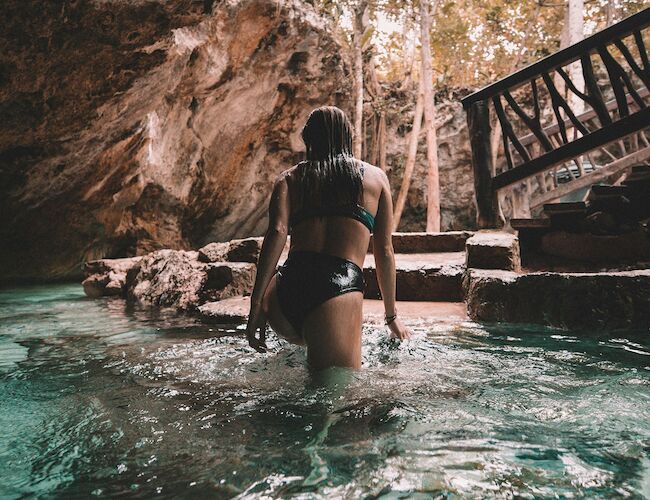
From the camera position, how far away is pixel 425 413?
6.80 ft

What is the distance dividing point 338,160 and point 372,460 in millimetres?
1567

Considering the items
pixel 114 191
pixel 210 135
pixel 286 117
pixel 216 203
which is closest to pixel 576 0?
pixel 286 117

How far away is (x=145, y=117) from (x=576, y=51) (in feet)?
23.7

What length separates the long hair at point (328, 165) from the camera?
8.29ft

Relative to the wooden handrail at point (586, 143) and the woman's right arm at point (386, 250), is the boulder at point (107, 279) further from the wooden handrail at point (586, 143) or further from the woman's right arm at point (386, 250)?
the wooden handrail at point (586, 143)

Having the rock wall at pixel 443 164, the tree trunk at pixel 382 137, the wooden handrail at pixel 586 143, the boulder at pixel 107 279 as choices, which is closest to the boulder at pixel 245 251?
the boulder at pixel 107 279

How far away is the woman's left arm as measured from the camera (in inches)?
101

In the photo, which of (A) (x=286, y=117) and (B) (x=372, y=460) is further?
(A) (x=286, y=117)

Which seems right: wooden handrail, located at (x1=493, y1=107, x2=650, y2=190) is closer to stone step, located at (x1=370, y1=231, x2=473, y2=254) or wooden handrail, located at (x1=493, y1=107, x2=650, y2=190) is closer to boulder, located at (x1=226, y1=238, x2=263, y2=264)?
stone step, located at (x1=370, y1=231, x2=473, y2=254)

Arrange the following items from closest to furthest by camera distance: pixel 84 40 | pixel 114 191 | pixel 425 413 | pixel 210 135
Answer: pixel 425 413, pixel 84 40, pixel 114 191, pixel 210 135

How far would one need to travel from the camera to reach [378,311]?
4492 mm

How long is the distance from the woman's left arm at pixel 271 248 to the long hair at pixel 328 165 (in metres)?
0.12

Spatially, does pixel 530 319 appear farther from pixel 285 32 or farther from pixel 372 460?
pixel 285 32

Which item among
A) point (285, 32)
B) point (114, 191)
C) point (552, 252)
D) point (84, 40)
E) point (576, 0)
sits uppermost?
point (576, 0)
